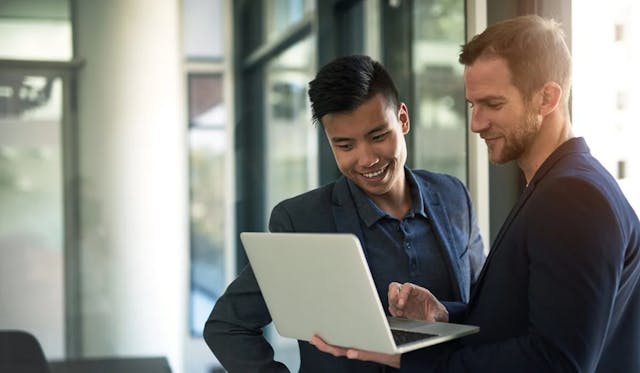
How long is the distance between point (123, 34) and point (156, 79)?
7.6 inches

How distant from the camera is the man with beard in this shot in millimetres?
1225

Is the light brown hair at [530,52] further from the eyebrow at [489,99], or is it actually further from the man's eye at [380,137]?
the man's eye at [380,137]

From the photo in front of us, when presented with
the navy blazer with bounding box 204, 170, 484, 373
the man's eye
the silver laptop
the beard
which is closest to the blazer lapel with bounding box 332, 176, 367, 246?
the navy blazer with bounding box 204, 170, 484, 373

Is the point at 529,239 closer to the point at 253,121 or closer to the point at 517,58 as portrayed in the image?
the point at 517,58

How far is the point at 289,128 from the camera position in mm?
3490

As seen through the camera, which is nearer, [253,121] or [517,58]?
[517,58]

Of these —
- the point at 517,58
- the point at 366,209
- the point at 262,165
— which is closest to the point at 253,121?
the point at 262,165

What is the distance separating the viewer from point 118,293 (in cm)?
302

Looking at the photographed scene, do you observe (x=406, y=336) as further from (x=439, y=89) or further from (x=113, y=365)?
(x=113, y=365)

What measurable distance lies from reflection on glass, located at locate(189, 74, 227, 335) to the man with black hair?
144cm

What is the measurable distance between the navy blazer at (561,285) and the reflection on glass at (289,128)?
2051 millimetres

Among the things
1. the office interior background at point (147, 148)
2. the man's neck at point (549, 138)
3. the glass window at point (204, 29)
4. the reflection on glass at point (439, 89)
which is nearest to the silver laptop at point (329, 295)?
the man's neck at point (549, 138)

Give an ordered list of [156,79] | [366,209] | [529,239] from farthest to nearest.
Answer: [156,79] < [366,209] < [529,239]

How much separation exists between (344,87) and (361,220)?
27 centimetres
